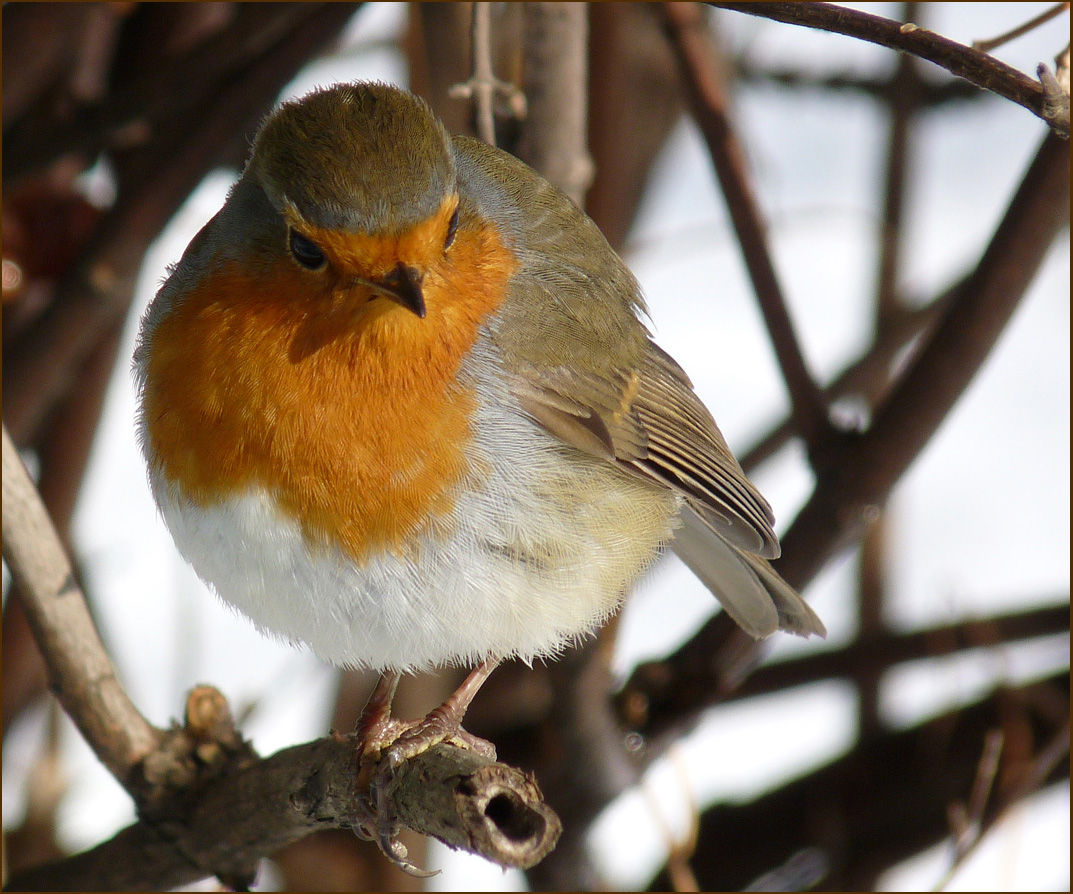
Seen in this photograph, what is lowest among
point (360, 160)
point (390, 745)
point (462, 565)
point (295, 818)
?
point (295, 818)

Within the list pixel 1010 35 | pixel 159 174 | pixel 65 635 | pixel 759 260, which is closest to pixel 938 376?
pixel 759 260

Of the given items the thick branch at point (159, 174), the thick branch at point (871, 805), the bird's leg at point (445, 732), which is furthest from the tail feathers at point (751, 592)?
the thick branch at point (159, 174)

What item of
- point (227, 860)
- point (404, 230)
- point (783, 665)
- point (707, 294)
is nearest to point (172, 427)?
point (404, 230)

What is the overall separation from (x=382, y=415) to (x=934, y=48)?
986mm

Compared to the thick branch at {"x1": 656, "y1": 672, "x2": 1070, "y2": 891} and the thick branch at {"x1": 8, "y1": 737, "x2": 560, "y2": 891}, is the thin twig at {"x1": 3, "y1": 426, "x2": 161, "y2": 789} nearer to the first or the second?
the thick branch at {"x1": 8, "y1": 737, "x2": 560, "y2": 891}

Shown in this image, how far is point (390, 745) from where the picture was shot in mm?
2080

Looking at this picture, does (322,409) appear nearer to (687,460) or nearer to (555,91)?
(687,460)

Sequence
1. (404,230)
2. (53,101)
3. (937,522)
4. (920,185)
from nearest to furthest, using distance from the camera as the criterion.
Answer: (404,230) → (53,101) → (920,185) → (937,522)

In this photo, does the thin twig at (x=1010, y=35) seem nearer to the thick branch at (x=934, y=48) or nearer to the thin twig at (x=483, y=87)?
the thick branch at (x=934, y=48)

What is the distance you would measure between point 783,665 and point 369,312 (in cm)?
190

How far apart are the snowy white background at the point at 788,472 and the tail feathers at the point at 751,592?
0.52 meters

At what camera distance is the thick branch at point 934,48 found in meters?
1.55

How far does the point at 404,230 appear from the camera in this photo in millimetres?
1824

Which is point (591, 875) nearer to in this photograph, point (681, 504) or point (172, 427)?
point (681, 504)
